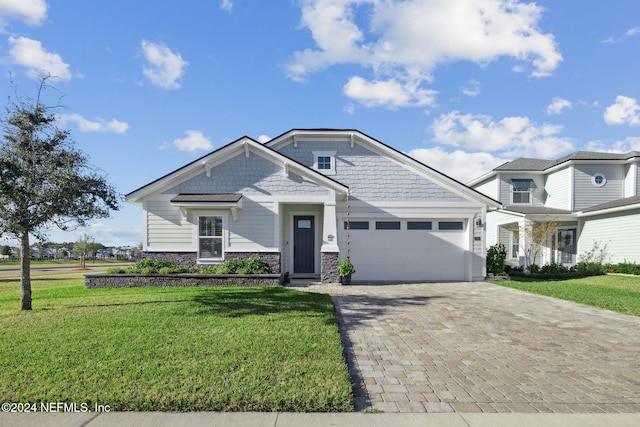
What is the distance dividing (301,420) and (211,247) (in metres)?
10.2

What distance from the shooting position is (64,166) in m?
7.80

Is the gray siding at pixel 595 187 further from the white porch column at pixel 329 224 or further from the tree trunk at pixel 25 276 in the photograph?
the tree trunk at pixel 25 276

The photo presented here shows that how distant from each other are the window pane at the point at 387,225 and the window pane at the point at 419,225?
1.57ft

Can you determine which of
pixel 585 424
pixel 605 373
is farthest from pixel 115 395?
pixel 605 373

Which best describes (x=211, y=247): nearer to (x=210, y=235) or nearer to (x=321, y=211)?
(x=210, y=235)

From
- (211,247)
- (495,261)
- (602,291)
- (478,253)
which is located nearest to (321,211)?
(211,247)

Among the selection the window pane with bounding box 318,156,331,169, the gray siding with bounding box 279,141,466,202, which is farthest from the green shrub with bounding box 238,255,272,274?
the window pane with bounding box 318,156,331,169

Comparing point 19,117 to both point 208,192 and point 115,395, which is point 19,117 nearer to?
point 208,192

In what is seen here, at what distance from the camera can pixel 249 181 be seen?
41.6 ft

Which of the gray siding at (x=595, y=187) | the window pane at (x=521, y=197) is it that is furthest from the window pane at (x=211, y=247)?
the gray siding at (x=595, y=187)

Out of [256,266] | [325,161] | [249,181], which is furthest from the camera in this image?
[325,161]

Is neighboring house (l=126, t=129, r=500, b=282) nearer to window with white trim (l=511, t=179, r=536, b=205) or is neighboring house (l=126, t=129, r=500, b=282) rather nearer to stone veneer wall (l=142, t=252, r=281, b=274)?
stone veneer wall (l=142, t=252, r=281, b=274)

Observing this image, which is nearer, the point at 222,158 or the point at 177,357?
the point at 177,357

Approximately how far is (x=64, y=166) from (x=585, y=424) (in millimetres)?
9830
